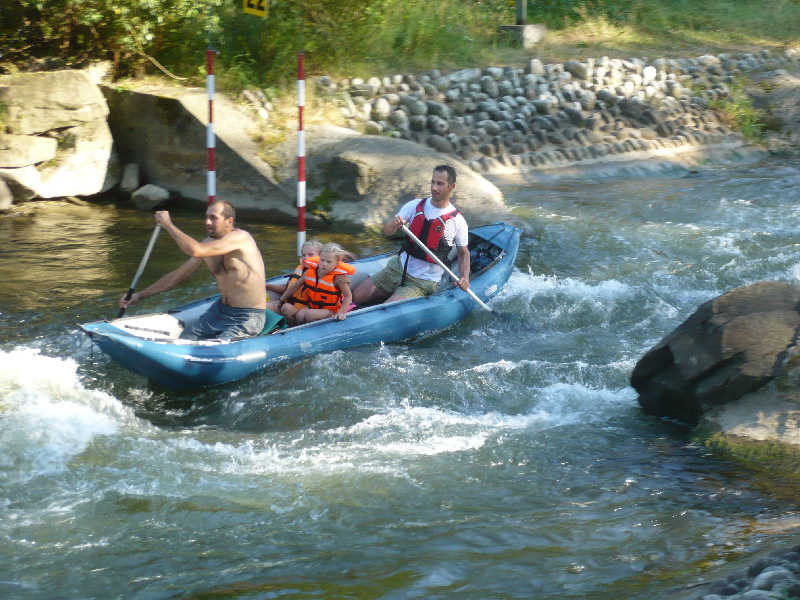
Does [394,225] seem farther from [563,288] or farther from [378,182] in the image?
[378,182]

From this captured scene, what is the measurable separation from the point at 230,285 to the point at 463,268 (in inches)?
67.5

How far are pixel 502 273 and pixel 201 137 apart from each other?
12.9 feet

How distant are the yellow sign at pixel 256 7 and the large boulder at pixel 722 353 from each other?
4.69m

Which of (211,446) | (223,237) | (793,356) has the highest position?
(223,237)

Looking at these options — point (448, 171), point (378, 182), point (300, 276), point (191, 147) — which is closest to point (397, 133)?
point (378, 182)

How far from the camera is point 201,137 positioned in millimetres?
8953

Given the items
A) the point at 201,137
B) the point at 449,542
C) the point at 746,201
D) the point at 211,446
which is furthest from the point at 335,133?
the point at 449,542

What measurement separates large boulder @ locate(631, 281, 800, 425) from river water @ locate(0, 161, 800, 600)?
17cm

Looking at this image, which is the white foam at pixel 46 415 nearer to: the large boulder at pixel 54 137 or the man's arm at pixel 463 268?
the man's arm at pixel 463 268

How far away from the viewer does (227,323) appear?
5125 millimetres

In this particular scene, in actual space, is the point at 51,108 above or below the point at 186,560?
above

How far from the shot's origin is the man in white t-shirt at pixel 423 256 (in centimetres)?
600

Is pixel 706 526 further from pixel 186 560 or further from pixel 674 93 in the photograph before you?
pixel 674 93

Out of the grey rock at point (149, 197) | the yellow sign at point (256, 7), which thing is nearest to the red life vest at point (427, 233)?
the yellow sign at point (256, 7)
